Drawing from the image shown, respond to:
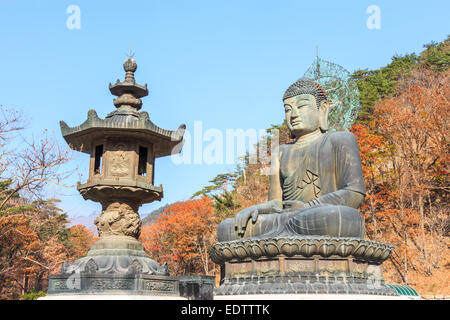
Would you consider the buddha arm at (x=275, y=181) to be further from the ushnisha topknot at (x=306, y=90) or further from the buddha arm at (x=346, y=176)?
the ushnisha topknot at (x=306, y=90)

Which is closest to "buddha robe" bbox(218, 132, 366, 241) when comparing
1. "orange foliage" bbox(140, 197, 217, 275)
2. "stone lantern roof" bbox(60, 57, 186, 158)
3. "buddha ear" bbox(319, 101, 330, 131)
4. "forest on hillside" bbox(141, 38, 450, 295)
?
"buddha ear" bbox(319, 101, 330, 131)

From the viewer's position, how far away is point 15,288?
28109mm

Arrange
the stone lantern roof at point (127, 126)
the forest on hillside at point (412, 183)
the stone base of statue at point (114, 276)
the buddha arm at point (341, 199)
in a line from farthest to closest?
the forest on hillside at point (412, 183), the stone lantern roof at point (127, 126), the stone base of statue at point (114, 276), the buddha arm at point (341, 199)

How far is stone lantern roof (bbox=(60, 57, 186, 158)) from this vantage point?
12.7 metres

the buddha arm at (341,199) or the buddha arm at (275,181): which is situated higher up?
the buddha arm at (275,181)

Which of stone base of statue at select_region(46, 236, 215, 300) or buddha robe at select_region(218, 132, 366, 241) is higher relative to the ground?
buddha robe at select_region(218, 132, 366, 241)

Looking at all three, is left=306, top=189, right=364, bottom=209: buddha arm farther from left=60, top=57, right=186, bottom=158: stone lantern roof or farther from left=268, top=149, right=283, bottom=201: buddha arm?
left=60, top=57, right=186, bottom=158: stone lantern roof

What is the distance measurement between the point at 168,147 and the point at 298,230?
30.8 feet

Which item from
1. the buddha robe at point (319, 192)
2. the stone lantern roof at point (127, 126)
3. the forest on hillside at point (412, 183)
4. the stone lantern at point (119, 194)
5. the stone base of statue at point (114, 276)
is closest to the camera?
the buddha robe at point (319, 192)

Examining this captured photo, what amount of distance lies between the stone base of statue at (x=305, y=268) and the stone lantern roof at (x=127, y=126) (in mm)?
8016

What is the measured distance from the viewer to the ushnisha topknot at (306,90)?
6.74 metres

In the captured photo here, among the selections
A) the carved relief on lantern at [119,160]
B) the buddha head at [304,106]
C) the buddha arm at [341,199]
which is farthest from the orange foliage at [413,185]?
the buddha arm at [341,199]
